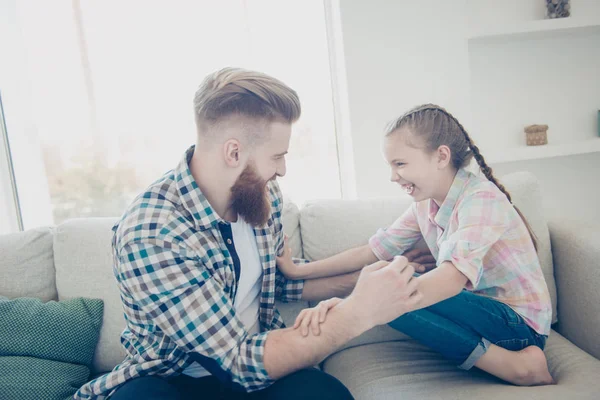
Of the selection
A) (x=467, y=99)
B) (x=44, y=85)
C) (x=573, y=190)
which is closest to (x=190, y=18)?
(x=44, y=85)

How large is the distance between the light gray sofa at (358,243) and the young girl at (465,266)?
96mm

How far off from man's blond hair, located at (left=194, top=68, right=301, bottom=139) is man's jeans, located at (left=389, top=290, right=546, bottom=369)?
2.24 ft

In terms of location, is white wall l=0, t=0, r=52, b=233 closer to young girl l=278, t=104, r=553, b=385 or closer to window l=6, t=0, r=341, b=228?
window l=6, t=0, r=341, b=228

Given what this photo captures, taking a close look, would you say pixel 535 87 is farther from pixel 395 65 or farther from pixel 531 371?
pixel 531 371

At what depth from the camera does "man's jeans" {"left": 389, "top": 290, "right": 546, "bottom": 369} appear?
4.37 ft

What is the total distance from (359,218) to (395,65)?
2.69 ft

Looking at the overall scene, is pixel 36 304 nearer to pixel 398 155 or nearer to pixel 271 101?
pixel 271 101

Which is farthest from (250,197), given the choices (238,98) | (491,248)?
(491,248)

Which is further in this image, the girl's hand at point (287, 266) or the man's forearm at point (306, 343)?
the girl's hand at point (287, 266)

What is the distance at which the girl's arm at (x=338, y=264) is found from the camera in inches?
63.1

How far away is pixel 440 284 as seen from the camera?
127 cm

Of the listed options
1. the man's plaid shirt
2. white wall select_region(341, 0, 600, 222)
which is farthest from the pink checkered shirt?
white wall select_region(341, 0, 600, 222)

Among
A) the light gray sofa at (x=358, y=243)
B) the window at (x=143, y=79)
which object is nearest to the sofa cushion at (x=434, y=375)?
the light gray sofa at (x=358, y=243)

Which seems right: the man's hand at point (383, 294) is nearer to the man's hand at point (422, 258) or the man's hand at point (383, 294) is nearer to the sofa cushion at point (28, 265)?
the man's hand at point (422, 258)
